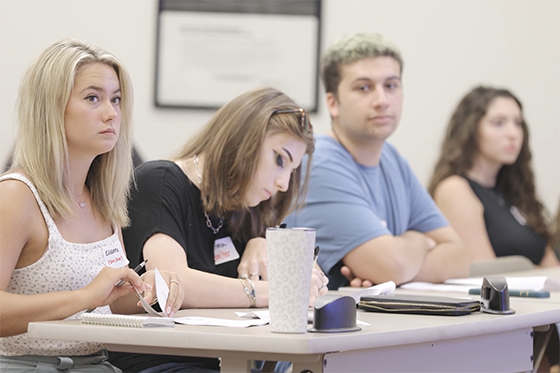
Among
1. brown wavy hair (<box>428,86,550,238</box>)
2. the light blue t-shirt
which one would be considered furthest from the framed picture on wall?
the light blue t-shirt

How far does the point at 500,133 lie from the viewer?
12.5ft

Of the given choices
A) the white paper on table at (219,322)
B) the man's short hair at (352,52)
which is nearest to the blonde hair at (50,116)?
the white paper on table at (219,322)

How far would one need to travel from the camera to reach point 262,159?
196 centimetres

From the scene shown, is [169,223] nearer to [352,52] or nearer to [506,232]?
[352,52]

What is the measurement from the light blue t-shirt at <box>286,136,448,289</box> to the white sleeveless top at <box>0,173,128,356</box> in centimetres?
107

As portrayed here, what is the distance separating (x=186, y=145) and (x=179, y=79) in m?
1.85

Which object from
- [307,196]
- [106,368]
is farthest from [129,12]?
[106,368]

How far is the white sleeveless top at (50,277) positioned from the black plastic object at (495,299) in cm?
83

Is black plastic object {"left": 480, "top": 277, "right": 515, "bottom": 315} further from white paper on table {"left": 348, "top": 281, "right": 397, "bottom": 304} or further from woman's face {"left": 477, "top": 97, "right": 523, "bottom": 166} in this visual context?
woman's face {"left": 477, "top": 97, "right": 523, "bottom": 166}

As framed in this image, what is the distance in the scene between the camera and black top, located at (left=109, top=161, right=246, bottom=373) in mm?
1728

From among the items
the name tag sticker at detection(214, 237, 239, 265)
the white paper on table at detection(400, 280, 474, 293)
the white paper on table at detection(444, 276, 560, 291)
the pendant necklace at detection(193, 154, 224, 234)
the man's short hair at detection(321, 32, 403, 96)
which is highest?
the man's short hair at detection(321, 32, 403, 96)

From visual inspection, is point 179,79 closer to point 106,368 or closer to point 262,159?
point 262,159

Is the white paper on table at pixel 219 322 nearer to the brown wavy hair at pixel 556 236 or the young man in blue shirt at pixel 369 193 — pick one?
the young man in blue shirt at pixel 369 193

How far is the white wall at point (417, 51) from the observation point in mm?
3881
